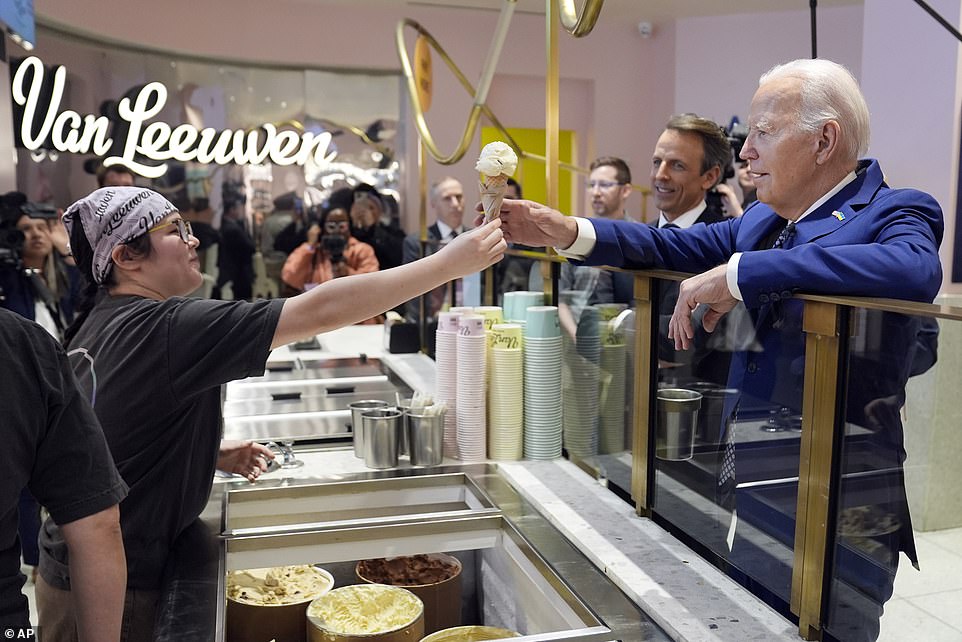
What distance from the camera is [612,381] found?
169 cm

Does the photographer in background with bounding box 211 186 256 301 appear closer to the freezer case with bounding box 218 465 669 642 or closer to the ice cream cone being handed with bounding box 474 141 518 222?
the freezer case with bounding box 218 465 669 642

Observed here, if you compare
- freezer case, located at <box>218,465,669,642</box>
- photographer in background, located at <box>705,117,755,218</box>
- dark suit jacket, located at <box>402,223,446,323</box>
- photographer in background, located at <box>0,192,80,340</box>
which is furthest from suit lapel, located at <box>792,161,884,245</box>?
photographer in background, located at <box>0,192,80,340</box>

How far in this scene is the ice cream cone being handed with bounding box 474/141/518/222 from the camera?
1480 mm

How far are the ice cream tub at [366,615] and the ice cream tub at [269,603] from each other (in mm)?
46

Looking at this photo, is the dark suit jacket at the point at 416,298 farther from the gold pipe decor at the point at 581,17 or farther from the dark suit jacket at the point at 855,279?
the dark suit jacket at the point at 855,279

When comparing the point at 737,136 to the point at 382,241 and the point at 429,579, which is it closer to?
the point at 429,579

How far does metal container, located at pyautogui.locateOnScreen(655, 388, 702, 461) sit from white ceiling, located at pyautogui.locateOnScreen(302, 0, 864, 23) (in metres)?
6.63

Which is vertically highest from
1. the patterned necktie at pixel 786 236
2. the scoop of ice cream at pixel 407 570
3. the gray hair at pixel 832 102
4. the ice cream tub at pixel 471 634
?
the gray hair at pixel 832 102

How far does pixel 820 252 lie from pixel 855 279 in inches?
2.2

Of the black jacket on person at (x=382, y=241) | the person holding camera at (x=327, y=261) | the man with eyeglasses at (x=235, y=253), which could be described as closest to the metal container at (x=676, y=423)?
the person holding camera at (x=327, y=261)

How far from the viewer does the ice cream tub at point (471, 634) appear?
150 cm

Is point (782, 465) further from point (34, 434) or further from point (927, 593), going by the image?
point (34, 434)

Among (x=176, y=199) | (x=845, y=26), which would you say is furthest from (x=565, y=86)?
(x=176, y=199)

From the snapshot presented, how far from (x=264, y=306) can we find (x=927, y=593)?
1036 millimetres
